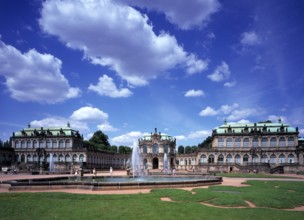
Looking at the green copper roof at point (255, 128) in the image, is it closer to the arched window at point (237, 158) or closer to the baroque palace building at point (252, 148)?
the baroque palace building at point (252, 148)

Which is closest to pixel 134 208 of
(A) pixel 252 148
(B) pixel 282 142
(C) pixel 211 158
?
(A) pixel 252 148

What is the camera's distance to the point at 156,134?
108375 mm

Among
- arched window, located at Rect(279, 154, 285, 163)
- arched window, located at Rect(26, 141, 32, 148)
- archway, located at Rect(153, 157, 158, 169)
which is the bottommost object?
archway, located at Rect(153, 157, 158, 169)

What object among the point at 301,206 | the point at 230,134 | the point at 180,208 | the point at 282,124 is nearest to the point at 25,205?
the point at 180,208

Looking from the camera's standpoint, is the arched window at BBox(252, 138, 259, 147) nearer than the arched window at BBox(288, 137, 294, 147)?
No

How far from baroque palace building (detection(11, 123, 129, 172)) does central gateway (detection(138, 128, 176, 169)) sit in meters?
14.4

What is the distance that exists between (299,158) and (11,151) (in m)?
90.6

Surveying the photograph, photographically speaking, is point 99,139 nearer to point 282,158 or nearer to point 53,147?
point 53,147

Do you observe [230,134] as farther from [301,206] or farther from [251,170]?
[301,206]

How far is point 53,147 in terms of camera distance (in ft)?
323

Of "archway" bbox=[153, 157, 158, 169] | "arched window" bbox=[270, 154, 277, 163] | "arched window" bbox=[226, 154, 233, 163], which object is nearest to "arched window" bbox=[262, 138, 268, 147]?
"arched window" bbox=[270, 154, 277, 163]

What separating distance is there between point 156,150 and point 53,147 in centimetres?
3617

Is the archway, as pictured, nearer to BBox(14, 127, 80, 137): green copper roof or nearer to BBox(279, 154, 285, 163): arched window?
BBox(14, 127, 80, 137): green copper roof

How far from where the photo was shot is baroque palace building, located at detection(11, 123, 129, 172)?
9569cm
